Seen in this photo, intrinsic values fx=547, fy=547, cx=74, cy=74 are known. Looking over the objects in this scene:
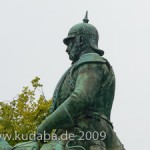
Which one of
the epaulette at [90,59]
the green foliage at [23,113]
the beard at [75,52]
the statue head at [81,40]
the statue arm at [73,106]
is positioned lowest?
the statue arm at [73,106]

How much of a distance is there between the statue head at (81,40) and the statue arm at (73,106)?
0.63m

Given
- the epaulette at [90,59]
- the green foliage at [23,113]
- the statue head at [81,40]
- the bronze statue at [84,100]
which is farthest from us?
the green foliage at [23,113]

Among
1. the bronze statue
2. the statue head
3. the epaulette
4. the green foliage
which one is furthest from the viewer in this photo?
the green foliage

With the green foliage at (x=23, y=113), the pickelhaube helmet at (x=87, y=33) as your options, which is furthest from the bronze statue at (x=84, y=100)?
the green foliage at (x=23, y=113)

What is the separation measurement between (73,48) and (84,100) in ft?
3.22

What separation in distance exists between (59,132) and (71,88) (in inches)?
24.4

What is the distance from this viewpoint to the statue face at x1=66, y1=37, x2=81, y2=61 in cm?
749

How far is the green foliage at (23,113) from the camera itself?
1719cm

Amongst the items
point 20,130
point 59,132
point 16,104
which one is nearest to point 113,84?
point 59,132

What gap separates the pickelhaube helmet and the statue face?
0.18 feet

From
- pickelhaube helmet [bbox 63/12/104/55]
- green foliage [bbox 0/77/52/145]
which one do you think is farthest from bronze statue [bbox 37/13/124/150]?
green foliage [bbox 0/77/52/145]

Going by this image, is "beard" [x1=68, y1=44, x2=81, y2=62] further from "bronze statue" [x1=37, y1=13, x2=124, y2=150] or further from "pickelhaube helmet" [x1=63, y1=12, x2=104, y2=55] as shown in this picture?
"pickelhaube helmet" [x1=63, y1=12, x2=104, y2=55]

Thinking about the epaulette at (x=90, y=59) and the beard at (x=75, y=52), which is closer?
the epaulette at (x=90, y=59)

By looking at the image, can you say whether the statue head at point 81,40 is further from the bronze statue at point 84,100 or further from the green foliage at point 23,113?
the green foliage at point 23,113
